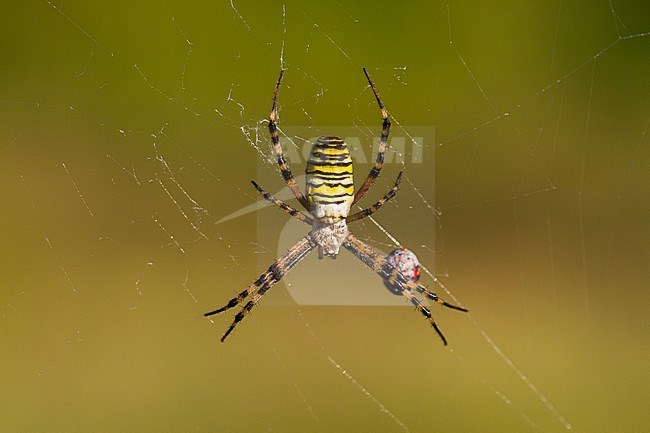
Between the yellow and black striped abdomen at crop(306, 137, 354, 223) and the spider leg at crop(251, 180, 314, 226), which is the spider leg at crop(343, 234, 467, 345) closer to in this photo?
the spider leg at crop(251, 180, 314, 226)

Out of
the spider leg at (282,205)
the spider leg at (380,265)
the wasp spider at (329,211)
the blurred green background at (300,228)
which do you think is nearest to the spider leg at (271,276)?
the wasp spider at (329,211)

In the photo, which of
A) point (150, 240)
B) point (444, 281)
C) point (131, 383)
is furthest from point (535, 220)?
point (131, 383)

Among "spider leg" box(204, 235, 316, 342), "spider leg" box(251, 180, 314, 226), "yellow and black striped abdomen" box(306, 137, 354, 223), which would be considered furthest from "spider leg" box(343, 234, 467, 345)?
"yellow and black striped abdomen" box(306, 137, 354, 223)

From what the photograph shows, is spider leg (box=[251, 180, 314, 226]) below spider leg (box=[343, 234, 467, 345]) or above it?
above

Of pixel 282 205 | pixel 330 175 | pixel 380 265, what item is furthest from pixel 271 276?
pixel 330 175

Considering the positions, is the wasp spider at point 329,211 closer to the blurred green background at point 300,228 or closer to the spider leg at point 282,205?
the spider leg at point 282,205

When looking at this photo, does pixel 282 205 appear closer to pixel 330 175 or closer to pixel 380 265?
pixel 330 175

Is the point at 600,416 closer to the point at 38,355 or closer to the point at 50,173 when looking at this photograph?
the point at 38,355
